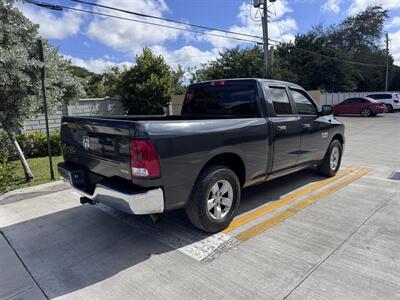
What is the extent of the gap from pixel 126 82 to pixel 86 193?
37.6 ft

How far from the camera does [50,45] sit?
23.5 feet

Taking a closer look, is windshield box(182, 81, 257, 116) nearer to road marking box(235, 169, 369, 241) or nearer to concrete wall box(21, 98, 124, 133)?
road marking box(235, 169, 369, 241)

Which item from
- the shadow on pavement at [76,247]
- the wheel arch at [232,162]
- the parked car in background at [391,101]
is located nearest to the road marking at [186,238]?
the shadow on pavement at [76,247]

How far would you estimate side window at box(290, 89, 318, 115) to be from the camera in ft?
16.7

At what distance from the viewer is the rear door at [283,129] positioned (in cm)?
442

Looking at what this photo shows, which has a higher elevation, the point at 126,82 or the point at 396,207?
the point at 126,82

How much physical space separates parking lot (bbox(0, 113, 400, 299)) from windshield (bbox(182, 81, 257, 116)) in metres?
1.49

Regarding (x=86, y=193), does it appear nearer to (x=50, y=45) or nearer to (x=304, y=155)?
(x=304, y=155)

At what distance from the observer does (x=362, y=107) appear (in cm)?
2344

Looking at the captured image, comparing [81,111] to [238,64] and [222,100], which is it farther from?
[238,64]

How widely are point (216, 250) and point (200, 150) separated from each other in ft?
3.70

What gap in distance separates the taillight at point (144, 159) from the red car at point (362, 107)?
80.5 feet

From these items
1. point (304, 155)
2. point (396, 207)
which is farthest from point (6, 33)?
point (396, 207)

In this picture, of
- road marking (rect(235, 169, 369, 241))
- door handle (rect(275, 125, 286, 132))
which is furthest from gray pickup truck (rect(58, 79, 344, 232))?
road marking (rect(235, 169, 369, 241))
